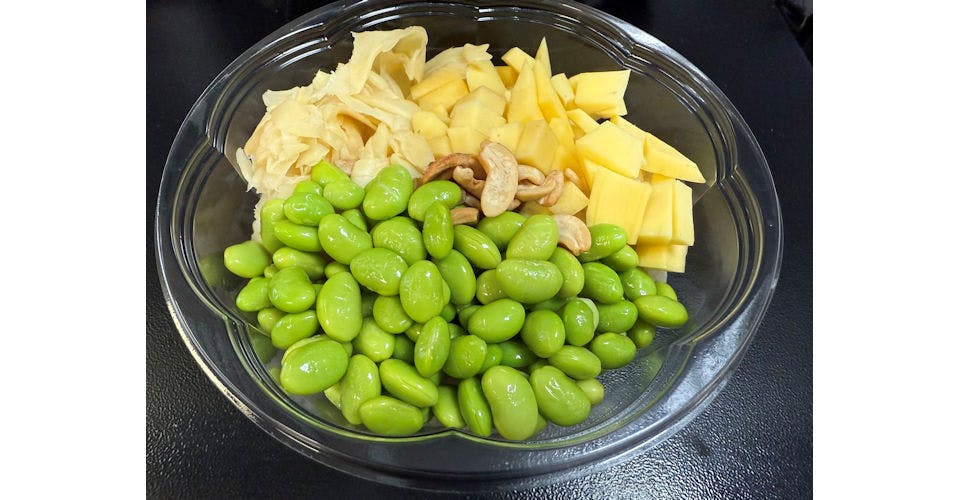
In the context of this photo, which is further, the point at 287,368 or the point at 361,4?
the point at 361,4

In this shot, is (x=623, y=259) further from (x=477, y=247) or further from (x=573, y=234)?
(x=477, y=247)

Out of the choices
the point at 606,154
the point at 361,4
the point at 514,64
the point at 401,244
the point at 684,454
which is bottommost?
the point at 684,454

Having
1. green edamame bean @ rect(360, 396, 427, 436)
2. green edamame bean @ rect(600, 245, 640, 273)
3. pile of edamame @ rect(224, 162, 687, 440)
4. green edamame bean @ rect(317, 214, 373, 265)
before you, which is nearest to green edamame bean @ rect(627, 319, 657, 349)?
pile of edamame @ rect(224, 162, 687, 440)

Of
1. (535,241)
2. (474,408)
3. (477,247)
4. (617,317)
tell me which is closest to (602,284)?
(617,317)

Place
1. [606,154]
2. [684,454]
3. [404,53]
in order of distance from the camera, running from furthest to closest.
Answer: [404,53] < [684,454] < [606,154]

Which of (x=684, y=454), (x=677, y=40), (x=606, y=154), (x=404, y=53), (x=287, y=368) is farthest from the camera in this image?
(x=677, y=40)

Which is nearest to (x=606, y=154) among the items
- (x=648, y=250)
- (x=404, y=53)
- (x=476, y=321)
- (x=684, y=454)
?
(x=648, y=250)

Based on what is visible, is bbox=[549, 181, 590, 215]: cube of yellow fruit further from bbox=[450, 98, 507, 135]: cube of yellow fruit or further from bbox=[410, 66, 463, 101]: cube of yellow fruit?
bbox=[410, 66, 463, 101]: cube of yellow fruit

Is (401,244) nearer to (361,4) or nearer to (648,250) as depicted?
(648,250)
